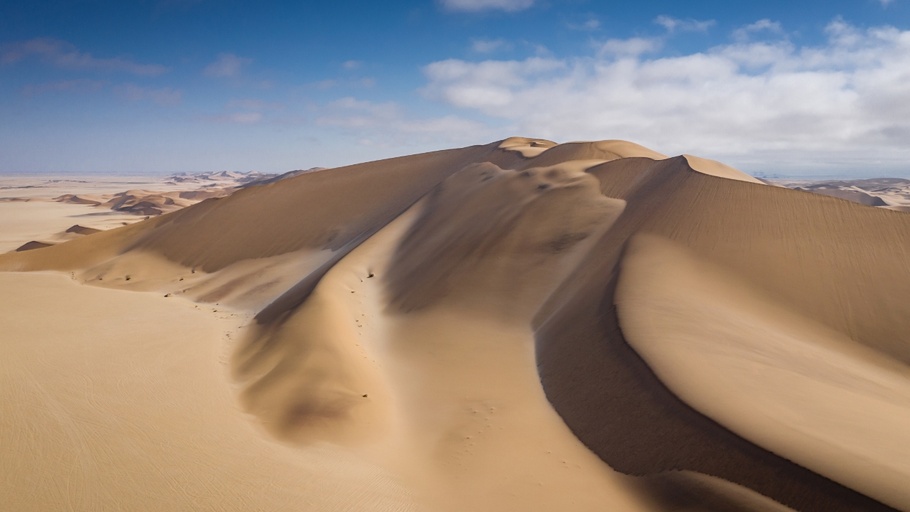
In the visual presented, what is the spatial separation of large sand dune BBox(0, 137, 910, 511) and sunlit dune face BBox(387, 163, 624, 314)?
89 millimetres

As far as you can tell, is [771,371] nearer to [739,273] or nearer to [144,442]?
[739,273]

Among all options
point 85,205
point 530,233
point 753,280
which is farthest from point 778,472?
point 85,205

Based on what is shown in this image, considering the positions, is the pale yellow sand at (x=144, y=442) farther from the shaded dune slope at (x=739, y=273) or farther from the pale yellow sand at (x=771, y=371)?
the pale yellow sand at (x=771, y=371)

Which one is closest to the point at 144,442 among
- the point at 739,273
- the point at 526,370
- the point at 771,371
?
the point at 526,370

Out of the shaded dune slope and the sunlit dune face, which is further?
the sunlit dune face

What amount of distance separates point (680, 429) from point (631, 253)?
6248mm

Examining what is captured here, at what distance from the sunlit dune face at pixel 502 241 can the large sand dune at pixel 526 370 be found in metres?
0.09

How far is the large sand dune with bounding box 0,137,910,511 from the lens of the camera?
600 cm

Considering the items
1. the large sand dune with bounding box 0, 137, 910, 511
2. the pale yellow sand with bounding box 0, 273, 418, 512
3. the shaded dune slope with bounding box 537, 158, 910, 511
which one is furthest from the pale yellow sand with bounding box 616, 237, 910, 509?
the pale yellow sand with bounding box 0, 273, 418, 512

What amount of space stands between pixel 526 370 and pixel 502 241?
21.7 feet

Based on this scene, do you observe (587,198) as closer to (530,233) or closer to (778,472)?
(530,233)

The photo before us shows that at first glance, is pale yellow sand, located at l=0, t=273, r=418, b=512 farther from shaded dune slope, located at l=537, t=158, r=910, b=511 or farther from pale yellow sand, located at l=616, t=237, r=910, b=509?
pale yellow sand, located at l=616, t=237, r=910, b=509

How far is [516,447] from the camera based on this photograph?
7156mm

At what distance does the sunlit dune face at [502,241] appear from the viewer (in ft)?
44.3
